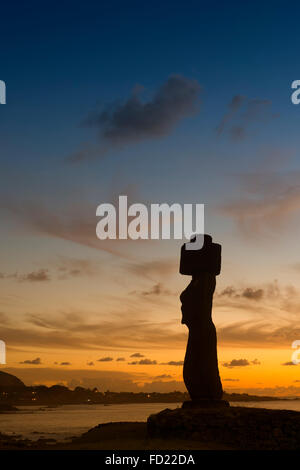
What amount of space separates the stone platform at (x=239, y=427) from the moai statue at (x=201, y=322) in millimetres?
3127

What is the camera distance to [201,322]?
28.5 m

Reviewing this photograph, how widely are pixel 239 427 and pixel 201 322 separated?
20.8ft

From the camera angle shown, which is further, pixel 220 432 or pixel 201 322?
pixel 201 322

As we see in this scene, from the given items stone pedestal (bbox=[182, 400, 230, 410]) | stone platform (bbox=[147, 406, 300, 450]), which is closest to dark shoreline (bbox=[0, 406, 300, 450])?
stone platform (bbox=[147, 406, 300, 450])

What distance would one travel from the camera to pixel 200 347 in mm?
28266

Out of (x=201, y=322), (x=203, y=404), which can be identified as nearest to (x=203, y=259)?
(x=201, y=322)

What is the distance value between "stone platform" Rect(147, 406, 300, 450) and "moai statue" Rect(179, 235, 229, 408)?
10.3ft

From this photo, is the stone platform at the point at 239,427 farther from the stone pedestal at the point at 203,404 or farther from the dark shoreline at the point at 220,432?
the stone pedestal at the point at 203,404

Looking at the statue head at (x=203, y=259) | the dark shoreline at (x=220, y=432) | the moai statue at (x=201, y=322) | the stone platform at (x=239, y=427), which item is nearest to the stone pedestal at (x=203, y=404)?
the moai statue at (x=201, y=322)

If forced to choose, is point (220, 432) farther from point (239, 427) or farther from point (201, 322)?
point (201, 322)

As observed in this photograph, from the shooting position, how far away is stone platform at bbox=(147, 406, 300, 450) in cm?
2289

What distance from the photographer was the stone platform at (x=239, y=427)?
22891 millimetres
